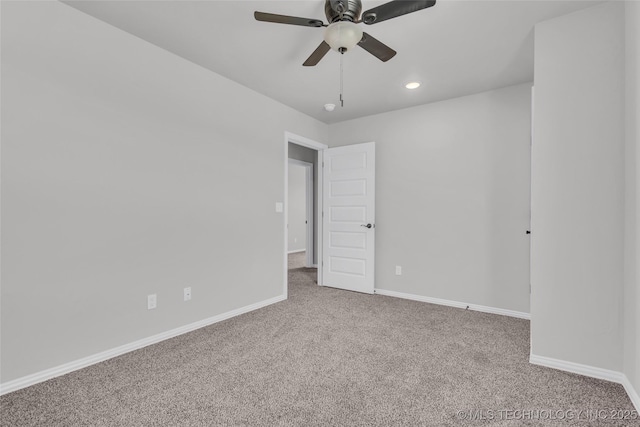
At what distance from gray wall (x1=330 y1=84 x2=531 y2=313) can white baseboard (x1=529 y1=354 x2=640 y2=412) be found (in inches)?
45.2

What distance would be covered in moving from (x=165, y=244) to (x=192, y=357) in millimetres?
953

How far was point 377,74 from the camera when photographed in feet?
9.94

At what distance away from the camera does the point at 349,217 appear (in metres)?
4.33

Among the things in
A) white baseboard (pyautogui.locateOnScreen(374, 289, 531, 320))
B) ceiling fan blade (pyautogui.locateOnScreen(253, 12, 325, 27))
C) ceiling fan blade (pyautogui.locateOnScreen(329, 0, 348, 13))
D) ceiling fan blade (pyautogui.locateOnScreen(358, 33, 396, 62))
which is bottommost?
white baseboard (pyautogui.locateOnScreen(374, 289, 531, 320))

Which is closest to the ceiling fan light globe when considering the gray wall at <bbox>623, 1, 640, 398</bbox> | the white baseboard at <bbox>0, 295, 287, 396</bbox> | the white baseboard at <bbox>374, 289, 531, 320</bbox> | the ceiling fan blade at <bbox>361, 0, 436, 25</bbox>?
the ceiling fan blade at <bbox>361, 0, 436, 25</bbox>

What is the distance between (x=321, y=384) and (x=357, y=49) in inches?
99.1

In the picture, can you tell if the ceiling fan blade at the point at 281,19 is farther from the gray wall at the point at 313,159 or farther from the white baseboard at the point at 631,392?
the gray wall at the point at 313,159

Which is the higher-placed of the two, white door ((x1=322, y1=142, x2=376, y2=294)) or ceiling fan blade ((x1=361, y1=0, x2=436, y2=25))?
ceiling fan blade ((x1=361, y1=0, x2=436, y2=25))

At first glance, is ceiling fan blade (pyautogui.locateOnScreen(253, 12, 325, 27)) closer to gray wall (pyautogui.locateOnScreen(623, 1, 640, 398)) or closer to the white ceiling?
the white ceiling

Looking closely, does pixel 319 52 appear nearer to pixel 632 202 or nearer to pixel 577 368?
pixel 632 202

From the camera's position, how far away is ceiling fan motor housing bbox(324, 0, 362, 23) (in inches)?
70.3

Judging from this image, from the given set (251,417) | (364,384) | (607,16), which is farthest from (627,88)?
(251,417)

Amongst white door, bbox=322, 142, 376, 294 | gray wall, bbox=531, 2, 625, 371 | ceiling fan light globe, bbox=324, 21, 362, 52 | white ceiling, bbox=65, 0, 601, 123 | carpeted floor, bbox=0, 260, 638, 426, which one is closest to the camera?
carpeted floor, bbox=0, 260, 638, 426

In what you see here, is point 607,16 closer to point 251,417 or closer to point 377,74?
point 377,74
